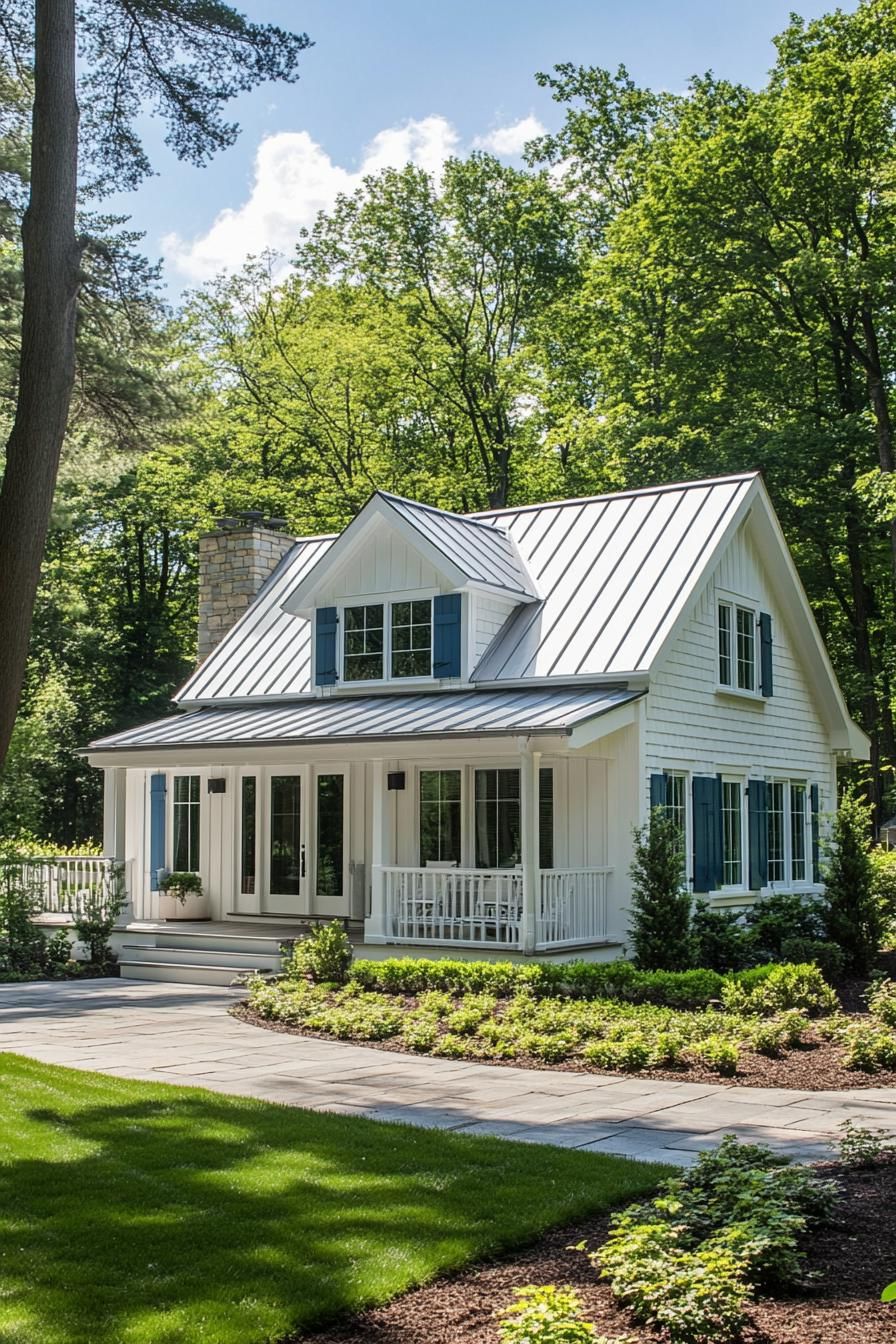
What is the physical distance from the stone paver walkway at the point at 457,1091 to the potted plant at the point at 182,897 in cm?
623

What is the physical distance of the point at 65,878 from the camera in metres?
19.5

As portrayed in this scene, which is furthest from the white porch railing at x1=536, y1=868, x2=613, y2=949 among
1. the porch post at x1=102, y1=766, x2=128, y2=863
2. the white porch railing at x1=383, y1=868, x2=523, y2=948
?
the porch post at x1=102, y1=766, x2=128, y2=863

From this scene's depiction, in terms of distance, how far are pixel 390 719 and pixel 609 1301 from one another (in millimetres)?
11788

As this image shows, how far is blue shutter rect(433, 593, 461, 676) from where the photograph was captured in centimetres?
1778

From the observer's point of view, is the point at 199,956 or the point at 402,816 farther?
the point at 402,816

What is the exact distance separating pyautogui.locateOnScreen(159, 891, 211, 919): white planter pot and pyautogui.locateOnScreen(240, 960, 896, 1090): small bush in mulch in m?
4.76

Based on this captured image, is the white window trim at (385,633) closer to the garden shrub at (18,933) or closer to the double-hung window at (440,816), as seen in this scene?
the double-hung window at (440,816)

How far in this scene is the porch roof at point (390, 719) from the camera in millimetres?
15086

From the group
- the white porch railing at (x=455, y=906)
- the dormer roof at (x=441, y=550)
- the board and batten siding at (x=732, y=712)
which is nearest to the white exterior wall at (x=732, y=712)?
the board and batten siding at (x=732, y=712)

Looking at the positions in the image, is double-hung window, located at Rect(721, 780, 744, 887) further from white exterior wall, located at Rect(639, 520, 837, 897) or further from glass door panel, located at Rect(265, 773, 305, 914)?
glass door panel, located at Rect(265, 773, 305, 914)

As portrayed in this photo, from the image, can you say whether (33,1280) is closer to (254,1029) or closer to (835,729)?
(254,1029)

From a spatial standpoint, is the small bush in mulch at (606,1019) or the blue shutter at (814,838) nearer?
the small bush in mulch at (606,1019)

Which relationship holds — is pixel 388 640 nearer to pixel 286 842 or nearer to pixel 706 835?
pixel 286 842

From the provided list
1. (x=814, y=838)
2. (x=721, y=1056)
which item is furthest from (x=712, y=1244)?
(x=814, y=838)
